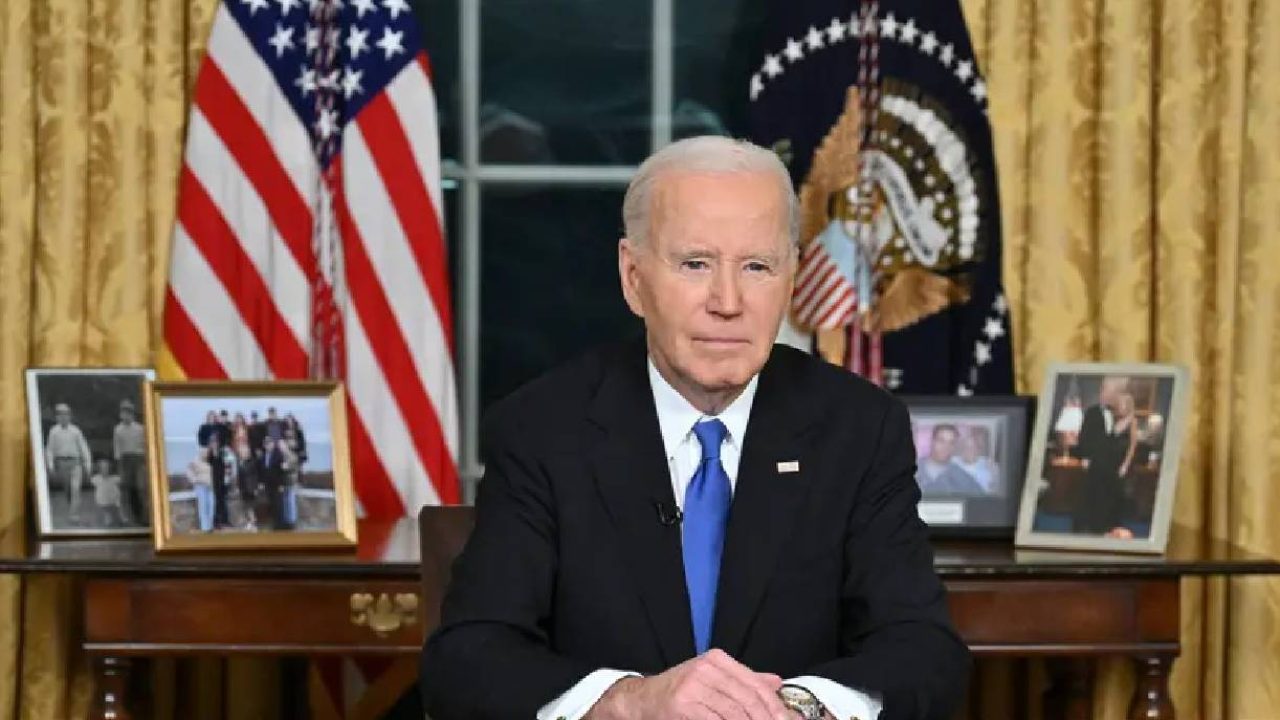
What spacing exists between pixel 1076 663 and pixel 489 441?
2.11 meters

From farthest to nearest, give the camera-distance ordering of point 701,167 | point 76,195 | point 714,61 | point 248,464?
1. point 714,61
2. point 76,195
3. point 248,464
4. point 701,167

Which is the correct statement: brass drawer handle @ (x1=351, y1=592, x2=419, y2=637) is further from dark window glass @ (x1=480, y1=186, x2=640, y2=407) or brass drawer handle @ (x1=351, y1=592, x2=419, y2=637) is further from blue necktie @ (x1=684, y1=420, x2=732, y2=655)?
blue necktie @ (x1=684, y1=420, x2=732, y2=655)

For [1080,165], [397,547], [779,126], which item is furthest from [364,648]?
[1080,165]

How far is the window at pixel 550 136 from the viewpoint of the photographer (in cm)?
458

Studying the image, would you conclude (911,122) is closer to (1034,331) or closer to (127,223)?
(1034,331)

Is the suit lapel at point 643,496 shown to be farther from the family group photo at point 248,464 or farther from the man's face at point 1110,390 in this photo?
the man's face at point 1110,390

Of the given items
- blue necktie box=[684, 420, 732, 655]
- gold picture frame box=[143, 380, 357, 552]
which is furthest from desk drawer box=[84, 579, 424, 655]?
blue necktie box=[684, 420, 732, 655]

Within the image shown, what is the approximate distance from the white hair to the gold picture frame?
1.50 m

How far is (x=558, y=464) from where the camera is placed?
2584 mm

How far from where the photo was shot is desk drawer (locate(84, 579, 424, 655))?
3.75 m

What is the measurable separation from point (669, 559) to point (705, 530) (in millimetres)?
80

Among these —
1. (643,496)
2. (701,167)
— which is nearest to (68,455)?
(643,496)

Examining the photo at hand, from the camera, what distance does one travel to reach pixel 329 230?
4344mm

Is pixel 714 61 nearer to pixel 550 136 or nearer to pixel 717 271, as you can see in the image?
pixel 550 136
